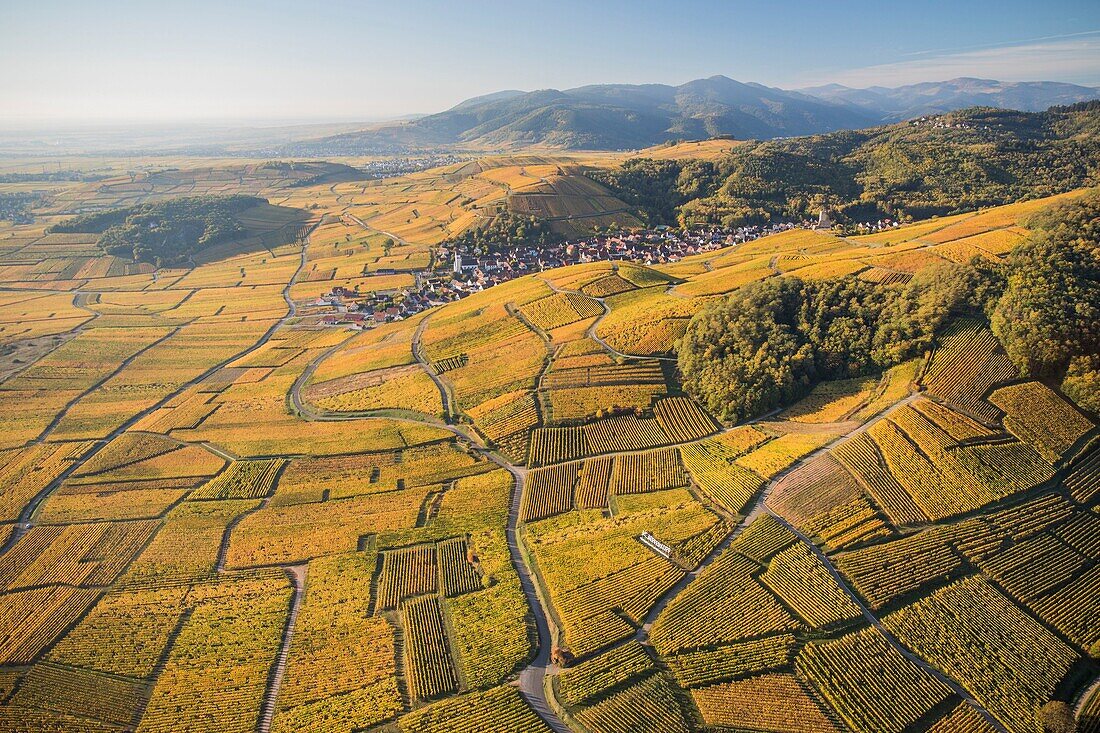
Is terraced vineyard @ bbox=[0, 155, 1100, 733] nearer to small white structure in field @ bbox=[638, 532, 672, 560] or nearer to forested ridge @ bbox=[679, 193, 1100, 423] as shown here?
small white structure in field @ bbox=[638, 532, 672, 560]

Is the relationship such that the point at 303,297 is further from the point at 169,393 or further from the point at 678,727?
the point at 678,727

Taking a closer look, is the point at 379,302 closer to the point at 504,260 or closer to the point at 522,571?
the point at 504,260

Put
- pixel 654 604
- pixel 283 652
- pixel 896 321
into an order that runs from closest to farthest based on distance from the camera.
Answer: pixel 654 604, pixel 283 652, pixel 896 321

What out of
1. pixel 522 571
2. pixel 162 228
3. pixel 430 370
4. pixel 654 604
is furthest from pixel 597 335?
pixel 162 228

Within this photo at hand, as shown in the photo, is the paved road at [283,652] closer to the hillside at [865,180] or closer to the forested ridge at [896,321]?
the forested ridge at [896,321]

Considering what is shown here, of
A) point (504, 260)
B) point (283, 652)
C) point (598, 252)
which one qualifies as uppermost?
point (598, 252)

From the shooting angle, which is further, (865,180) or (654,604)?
(865,180)

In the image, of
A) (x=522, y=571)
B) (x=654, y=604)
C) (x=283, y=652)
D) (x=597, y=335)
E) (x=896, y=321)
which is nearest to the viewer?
(x=654, y=604)
